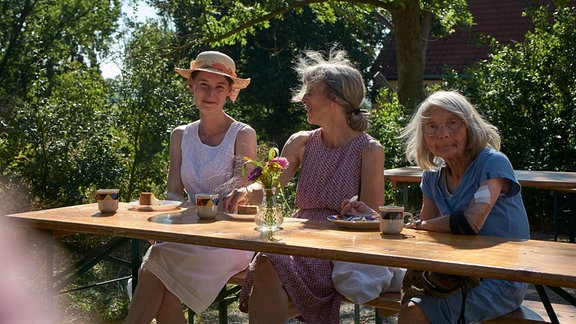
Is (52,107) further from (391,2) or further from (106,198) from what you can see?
(391,2)

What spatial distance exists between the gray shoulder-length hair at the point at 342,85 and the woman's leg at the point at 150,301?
1.07 m

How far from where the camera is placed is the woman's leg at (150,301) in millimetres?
3227

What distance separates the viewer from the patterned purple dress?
3014 millimetres

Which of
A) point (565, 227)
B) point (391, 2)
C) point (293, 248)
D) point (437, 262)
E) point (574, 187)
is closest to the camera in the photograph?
point (437, 262)

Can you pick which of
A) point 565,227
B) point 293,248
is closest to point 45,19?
point 565,227

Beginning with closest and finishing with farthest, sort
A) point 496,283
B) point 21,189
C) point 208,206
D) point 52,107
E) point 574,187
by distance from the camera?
point 496,283
point 208,206
point 574,187
point 21,189
point 52,107

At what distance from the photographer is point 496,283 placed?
105 inches

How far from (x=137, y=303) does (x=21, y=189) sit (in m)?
4.02

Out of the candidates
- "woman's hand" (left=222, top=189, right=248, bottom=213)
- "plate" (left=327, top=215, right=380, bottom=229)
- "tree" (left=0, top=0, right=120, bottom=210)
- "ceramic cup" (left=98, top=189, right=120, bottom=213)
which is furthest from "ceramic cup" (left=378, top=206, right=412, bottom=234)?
"tree" (left=0, top=0, right=120, bottom=210)

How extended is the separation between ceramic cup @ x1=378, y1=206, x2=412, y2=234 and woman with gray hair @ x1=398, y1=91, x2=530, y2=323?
14cm

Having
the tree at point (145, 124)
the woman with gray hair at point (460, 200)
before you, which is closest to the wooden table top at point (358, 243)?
the woman with gray hair at point (460, 200)

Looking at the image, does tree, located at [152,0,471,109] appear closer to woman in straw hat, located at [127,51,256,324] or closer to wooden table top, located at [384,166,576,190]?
wooden table top, located at [384,166,576,190]

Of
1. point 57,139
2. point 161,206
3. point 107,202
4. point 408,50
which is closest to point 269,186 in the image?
point 161,206

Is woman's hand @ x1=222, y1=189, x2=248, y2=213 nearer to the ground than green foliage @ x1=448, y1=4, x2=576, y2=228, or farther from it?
nearer to the ground
